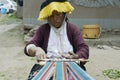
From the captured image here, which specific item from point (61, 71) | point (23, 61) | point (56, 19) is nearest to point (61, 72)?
point (61, 71)

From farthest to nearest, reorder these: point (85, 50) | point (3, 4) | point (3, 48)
→ point (3, 4) → point (3, 48) → point (85, 50)

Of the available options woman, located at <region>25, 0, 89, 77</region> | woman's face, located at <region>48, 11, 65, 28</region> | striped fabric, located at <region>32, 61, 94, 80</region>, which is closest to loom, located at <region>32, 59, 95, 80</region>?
striped fabric, located at <region>32, 61, 94, 80</region>

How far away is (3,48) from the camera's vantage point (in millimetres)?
10234

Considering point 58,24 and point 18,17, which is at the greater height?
point 58,24

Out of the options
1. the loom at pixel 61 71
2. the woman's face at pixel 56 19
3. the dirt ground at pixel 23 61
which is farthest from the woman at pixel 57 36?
the dirt ground at pixel 23 61

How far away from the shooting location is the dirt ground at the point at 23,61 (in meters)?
6.84

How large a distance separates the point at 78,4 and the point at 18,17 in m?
8.04

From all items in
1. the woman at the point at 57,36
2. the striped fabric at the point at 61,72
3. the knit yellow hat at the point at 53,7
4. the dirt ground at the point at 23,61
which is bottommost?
the dirt ground at the point at 23,61

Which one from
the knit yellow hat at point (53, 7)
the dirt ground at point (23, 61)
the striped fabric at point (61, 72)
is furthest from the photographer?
the dirt ground at point (23, 61)

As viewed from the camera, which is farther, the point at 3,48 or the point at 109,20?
the point at 109,20

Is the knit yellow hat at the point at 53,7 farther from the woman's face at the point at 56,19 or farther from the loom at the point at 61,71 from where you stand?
the loom at the point at 61,71

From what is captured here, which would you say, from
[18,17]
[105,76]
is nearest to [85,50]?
[105,76]

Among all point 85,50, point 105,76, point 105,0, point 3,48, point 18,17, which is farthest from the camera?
point 18,17

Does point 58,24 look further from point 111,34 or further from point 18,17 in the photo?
point 18,17
